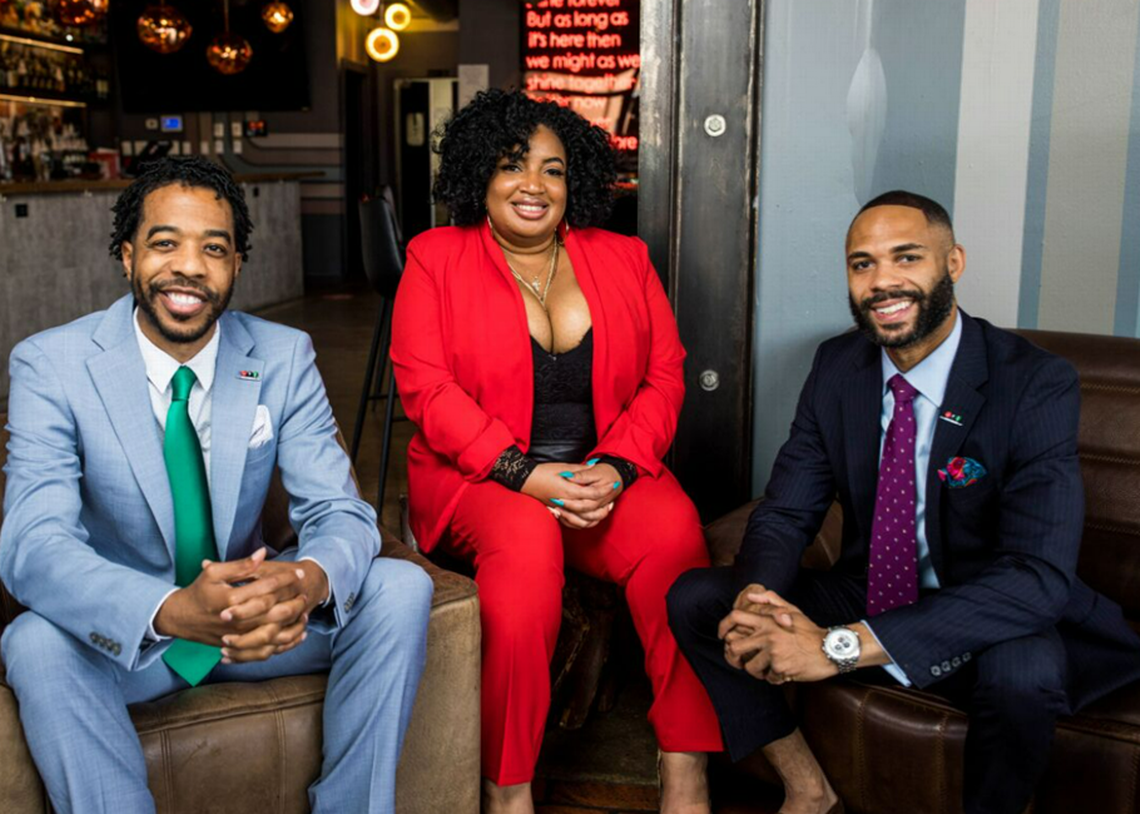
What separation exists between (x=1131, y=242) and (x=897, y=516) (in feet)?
3.88

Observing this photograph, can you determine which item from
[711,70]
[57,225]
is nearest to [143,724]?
[711,70]

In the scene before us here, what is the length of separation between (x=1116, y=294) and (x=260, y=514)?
2074 millimetres

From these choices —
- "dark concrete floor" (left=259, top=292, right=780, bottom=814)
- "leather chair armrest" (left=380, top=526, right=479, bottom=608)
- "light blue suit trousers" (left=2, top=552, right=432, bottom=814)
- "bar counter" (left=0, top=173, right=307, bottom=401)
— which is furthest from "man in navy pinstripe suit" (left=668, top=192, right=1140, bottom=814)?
"bar counter" (left=0, top=173, right=307, bottom=401)

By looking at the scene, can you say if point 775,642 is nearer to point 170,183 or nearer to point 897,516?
point 897,516

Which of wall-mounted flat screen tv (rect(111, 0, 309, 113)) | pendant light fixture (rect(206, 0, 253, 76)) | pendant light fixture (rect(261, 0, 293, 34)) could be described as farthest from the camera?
wall-mounted flat screen tv (rect(111, 0, 309, 113))

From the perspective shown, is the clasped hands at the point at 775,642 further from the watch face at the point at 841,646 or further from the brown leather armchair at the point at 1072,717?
the brown leather armchair at the point at 1072,717

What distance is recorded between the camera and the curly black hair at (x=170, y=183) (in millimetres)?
2064

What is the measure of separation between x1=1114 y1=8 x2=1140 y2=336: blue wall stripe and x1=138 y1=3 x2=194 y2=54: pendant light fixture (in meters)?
8.78

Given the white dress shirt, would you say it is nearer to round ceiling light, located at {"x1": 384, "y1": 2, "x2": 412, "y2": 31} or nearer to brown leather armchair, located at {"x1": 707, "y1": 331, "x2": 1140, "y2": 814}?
brown leather armchair, located at {"x1": 707, "y1": 331, "x2": 1140, "y2": 814}

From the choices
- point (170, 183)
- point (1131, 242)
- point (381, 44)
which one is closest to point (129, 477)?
point (170, 183)

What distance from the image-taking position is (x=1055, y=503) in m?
1.96

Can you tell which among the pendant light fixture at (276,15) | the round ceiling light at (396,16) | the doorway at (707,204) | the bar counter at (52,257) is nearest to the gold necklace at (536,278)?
the doorway at (707,204)

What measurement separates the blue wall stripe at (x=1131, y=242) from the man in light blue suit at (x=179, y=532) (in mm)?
1899

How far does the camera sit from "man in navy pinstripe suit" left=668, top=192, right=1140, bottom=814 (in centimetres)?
193
